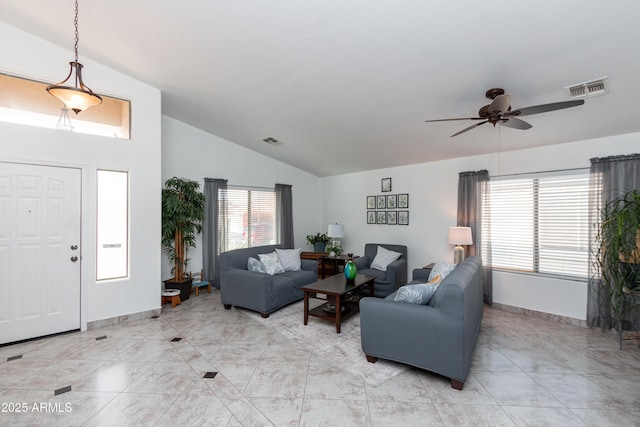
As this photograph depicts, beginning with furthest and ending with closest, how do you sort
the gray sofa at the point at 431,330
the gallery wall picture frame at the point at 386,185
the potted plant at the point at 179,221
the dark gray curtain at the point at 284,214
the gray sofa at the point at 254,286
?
the dark gray curtain at the point at 284,214
the gallery wall picture frame at the point at 386,185
the potted plant at the point at 179,221
the gray sofa at the point at 254,286
the gray sofa at the point at 431,330

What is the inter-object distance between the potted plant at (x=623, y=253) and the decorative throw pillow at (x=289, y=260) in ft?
13.4

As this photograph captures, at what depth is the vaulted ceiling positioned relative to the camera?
2098 millimetres

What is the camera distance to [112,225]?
3.79 meters

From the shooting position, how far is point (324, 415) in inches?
80.5

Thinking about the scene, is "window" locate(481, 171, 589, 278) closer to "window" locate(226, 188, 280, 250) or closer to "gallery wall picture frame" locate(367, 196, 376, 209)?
Answer: "gallery wall picture frame" locate(367, 196, 376, 209)

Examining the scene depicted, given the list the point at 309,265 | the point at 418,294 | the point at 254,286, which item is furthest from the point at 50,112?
the point at 418,294

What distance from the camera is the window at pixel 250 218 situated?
19.4ft

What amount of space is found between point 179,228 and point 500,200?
5277mm

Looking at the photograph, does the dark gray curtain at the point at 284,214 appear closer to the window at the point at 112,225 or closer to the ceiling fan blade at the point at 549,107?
the window at the point at 112,225

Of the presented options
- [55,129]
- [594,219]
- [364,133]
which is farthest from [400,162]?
[55,129]

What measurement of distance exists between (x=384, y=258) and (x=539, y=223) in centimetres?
Result: 238

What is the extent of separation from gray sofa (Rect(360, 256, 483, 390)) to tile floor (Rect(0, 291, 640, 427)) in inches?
7.7

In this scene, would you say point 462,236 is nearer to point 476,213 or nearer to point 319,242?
point 476,213

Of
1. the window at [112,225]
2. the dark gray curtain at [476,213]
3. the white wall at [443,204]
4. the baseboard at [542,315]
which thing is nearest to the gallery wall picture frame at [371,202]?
the white wall at [443,204]
